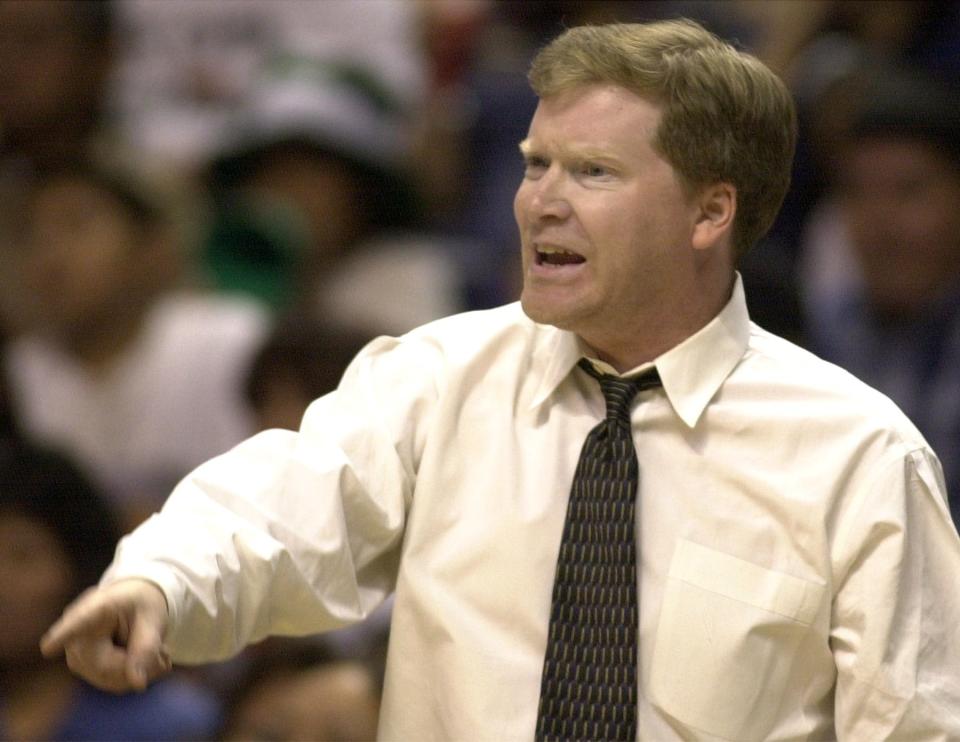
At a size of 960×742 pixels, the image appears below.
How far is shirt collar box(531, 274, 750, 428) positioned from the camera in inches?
87.3

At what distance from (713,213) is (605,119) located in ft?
0.72

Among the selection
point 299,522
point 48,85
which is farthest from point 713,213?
point 48,85

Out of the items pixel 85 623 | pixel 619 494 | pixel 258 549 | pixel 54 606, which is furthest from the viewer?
pixel 54 606

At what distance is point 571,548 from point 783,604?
268 millimetres

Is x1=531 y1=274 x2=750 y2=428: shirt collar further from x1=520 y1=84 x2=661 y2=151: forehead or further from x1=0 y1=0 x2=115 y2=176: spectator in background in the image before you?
x1=0 y1=0 x2=115 y2=176: spectator in background

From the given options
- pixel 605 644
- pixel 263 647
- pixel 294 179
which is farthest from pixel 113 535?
pixel 605 644

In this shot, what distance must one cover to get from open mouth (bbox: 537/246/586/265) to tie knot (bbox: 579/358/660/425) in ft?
0.48

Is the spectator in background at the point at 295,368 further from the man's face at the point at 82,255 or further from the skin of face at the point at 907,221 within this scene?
the skin of face at the point at 907,221

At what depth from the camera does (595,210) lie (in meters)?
2.20

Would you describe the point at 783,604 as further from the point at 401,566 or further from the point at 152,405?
the point at 152,405

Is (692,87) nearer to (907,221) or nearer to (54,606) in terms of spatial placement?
(54,606)

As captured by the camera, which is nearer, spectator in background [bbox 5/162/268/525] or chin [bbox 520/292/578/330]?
Answer: chin [bbox 520/292/578/330]

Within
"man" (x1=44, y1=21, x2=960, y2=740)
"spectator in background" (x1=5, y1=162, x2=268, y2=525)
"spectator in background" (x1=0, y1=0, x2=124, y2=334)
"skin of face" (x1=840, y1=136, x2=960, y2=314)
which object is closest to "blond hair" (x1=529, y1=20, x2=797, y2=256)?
"man" (x1=44, y1=21, x2=960, y2=740)

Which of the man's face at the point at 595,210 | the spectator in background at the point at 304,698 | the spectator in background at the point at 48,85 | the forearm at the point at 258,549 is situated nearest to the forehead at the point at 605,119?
the man's face at the point at 595,210
